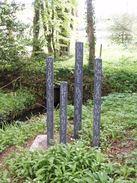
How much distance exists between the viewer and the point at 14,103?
869cm

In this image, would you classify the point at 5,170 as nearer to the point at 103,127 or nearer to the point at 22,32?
the point at 103,127

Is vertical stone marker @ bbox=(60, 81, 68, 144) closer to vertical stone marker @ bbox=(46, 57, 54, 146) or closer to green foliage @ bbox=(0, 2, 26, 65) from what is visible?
vertical stone marker @ bbox=(46, 57, 54, 146)

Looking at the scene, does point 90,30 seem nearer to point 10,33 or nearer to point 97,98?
point 10,33

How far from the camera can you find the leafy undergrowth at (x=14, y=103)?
322 inches

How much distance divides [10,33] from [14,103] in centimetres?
212

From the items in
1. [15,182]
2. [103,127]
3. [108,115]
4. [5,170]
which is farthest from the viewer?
[108,115]

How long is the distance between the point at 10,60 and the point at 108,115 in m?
3.91

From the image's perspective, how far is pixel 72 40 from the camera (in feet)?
45.8

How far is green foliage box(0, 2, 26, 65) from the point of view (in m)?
9.38

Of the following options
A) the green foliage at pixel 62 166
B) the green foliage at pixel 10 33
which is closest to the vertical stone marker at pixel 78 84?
the green foliage at pixel 62 166

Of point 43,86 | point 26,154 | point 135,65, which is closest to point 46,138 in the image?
point 26,154

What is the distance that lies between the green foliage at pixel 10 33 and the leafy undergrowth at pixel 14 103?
99 cm

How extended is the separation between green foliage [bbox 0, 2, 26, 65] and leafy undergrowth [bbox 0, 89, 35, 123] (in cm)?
99

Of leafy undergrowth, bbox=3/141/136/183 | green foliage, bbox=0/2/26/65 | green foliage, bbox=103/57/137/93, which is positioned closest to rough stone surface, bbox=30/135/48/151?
leafy undergrowth, bbox=3/141/136/183
